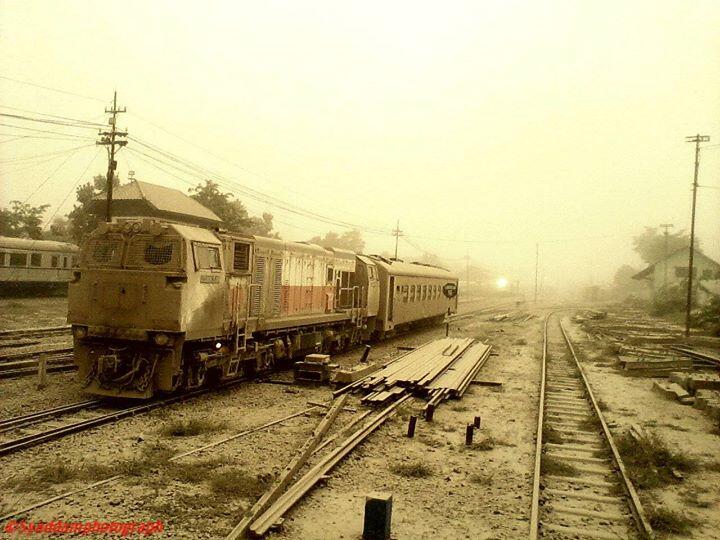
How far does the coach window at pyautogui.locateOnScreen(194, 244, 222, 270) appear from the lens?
Result: 10.4 meters

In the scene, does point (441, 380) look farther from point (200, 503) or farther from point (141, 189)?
point (141, 189)

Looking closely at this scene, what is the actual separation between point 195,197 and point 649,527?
44890 mm

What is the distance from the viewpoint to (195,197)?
46.3 metres

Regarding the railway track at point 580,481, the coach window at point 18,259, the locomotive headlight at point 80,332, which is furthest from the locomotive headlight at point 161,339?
the coach window at point 18,259

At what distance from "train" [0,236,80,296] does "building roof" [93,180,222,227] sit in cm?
686

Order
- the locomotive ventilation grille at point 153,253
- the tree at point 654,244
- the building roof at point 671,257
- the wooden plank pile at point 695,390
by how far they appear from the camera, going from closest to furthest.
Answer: the locomotive ventilation grille at point 153,253
the wooden plank pile at point 695,390
the building roof at point 671,257
the tree at point 654,244

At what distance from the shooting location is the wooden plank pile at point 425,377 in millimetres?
12125

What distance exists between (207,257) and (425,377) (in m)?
6.07

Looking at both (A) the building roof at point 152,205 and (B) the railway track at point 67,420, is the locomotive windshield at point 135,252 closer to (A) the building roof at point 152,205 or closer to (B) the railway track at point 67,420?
(B) the railway track at point 67,420

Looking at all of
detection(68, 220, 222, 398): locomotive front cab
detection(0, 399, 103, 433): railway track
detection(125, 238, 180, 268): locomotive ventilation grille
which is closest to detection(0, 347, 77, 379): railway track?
detection(68, 220, 222, 398): locomotive front cab

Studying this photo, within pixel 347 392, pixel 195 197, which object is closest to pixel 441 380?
pixel 347 392

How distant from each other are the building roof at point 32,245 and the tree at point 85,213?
8311 mm

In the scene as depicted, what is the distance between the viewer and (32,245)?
1201 inches

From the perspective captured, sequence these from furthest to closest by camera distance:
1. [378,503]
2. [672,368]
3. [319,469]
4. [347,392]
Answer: [672,368], [347,392], [319,469], [378,503]
